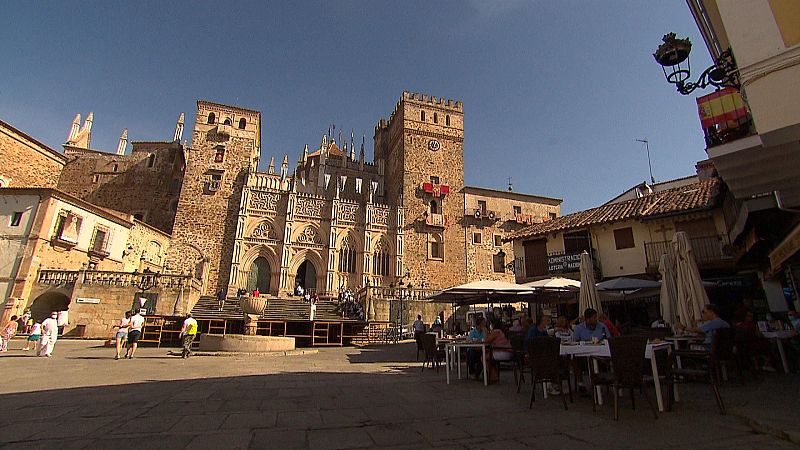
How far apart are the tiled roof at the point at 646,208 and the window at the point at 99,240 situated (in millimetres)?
24973

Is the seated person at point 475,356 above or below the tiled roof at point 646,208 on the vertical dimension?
below

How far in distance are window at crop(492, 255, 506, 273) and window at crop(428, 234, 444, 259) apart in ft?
16.3

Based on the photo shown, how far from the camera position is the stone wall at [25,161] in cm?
2586

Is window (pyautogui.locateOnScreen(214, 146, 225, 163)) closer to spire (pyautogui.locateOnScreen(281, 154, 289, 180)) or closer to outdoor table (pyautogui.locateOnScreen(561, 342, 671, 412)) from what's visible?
spire (pyautogui.locateOnScreen(281, 154, 289, 180))

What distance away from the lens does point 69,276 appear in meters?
19.8

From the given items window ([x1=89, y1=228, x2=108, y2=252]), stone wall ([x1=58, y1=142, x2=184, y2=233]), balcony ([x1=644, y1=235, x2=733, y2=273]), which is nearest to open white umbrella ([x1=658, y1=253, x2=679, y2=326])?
balcony ([x1=644, y1=235, x2=733, y2=273])

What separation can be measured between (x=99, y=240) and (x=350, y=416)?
2662 centimetres

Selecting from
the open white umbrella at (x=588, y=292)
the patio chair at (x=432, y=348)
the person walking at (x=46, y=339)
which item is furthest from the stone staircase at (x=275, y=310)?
the open white umbrella at (x=588, y=292)

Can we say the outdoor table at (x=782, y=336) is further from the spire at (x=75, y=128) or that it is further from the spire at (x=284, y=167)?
the spire at (x=75, y=128)

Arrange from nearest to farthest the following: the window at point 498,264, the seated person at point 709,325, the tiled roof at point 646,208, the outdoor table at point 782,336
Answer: the seated person at point 709,325
the outdoor table at point 782,336
the tiled roof at point 646,208
the window at point 498,264

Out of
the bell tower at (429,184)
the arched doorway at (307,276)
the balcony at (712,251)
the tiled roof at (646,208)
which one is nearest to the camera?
the balcony at (712,251)

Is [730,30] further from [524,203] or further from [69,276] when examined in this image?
[524,203]

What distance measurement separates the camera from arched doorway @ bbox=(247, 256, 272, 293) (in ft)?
90.3

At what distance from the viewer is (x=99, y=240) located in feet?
76.5
